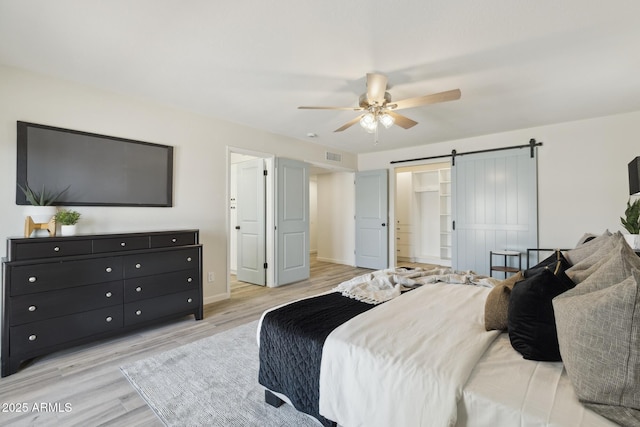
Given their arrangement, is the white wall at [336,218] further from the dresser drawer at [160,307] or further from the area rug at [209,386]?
the area rug at [209,386]

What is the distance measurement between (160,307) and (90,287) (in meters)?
0.67

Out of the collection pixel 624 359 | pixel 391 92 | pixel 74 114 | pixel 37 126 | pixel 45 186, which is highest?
pixel 391 92

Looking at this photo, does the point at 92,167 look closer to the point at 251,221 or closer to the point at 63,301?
the point at 63,301

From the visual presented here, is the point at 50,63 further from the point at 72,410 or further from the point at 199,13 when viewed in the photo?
the point at 72,410

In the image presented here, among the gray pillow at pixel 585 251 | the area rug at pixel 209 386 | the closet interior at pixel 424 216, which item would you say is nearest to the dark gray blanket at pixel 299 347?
the area rug at pixel 209 386

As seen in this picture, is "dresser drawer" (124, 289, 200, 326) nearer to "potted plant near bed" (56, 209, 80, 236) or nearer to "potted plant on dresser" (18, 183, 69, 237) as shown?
"potted plant near bed" (56, 209, 80, 236)

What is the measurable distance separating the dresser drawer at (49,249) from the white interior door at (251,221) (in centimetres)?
253

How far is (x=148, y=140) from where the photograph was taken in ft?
11.1

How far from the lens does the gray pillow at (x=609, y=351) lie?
89 cm

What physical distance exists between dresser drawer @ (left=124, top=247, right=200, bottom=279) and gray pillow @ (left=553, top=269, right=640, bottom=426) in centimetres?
322

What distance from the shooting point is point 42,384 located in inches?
83.6

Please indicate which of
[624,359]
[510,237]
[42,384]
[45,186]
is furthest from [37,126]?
[510,237]

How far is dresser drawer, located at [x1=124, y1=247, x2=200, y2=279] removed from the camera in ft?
9.37

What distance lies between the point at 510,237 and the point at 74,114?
5.84 meters
